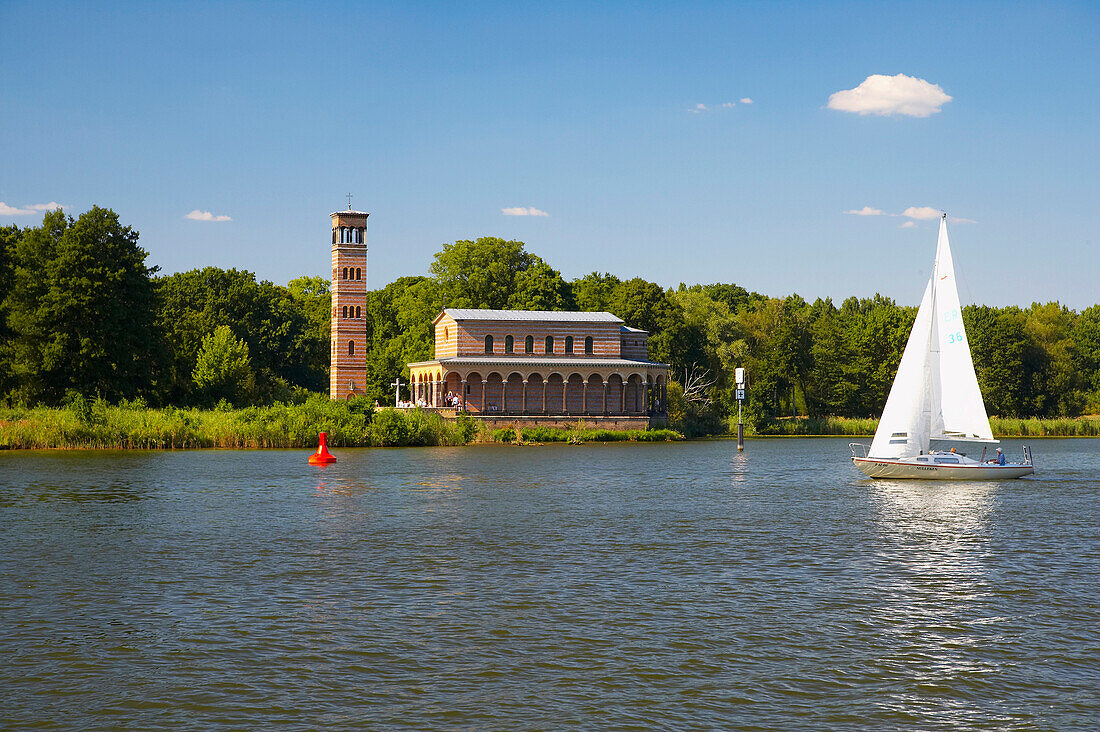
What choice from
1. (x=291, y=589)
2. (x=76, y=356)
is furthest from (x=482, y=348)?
(x=291, y=589)

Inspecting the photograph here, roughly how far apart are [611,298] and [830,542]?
7396cm

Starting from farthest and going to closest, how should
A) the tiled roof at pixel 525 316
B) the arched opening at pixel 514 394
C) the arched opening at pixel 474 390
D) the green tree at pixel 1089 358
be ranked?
the green tree at pixel 1089 358 → the tiled roof at pixel 525 316 → the arched opening at pixel 514 394 → the arched opening at pixel 474 390

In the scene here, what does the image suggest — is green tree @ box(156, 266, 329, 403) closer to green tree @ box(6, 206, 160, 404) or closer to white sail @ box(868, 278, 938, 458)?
green tree @ box(6, 206, 160, 404)

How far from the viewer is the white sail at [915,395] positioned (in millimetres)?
40469

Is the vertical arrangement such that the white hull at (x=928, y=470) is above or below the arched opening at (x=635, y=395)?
below

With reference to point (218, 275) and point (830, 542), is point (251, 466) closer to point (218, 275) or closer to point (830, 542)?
point (830, 542)

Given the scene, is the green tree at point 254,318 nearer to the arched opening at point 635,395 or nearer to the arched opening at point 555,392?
the arched opening at point 555,392

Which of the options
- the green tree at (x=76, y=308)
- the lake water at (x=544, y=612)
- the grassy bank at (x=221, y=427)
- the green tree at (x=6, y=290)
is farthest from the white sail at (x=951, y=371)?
the green tree at (x=6, y=290)

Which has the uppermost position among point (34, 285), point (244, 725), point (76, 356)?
point (34, 285)

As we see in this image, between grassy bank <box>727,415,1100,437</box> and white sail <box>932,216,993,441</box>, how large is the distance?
48.3 metres

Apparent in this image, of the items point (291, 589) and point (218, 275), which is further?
point (218, 275)

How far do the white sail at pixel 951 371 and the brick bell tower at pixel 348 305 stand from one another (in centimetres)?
Answer: 5681

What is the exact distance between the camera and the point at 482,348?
83.4m

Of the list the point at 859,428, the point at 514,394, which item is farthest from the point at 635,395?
the point at 859,428
